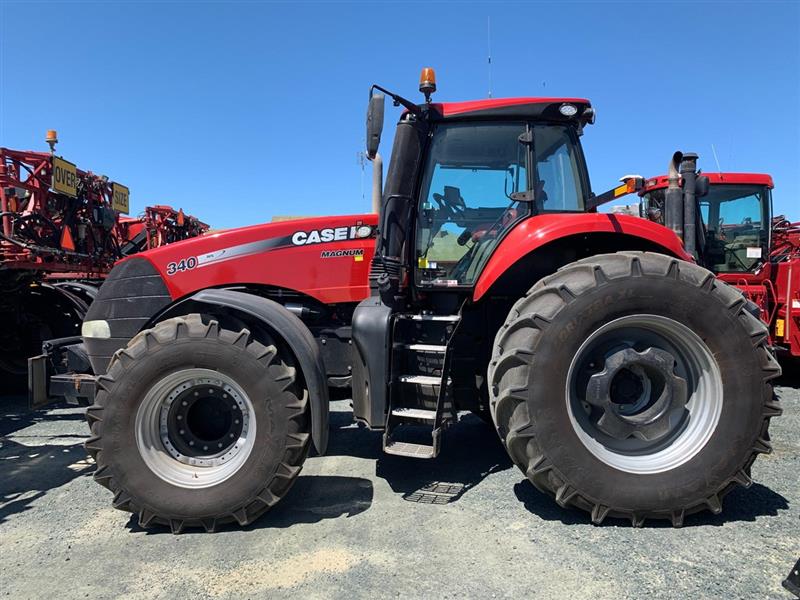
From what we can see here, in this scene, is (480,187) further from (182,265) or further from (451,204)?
(182,265)

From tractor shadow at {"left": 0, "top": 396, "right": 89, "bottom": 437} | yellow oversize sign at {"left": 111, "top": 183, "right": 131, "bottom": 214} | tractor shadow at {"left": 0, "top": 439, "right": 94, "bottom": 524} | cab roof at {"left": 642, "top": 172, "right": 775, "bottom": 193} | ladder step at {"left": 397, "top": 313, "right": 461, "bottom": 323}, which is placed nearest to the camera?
ladder step at {"left": 397, "top": 313, "right": 461, "bottom": 323}

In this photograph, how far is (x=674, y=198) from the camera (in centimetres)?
358

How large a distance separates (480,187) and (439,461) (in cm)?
199

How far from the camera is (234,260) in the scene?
11.6ft

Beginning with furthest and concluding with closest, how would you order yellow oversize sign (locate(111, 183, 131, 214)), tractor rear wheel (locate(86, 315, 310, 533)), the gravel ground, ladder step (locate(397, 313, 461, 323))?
1. yellow oversize sign (locate(111, 183, 131, 214))
2. ladder step (locate(397, 313, 461, 323))
3. tractor rear wheel (locate(86, 315, 310, 533))
4. the gravel ground

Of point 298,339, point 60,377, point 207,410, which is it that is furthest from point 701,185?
point 60,377

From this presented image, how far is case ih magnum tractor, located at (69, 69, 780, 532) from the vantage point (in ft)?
9.23

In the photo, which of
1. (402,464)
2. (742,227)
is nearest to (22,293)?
(402,464)

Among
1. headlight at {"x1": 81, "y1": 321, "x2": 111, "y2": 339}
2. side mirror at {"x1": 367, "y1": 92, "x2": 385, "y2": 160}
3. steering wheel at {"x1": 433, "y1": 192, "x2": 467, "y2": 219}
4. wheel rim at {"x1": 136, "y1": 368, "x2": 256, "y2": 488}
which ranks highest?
side mirror at {"x1": 367, "y1": 92, "x2": 385, "y2": 160}

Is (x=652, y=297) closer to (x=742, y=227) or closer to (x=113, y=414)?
(x=113, y=414)

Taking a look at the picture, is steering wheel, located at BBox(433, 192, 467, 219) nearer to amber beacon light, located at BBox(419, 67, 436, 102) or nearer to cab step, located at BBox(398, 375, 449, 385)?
amber beacon light, located at BBox(419, 67, 436, 102)

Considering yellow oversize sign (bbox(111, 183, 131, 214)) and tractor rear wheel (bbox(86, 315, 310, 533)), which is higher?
yellow oversize sign (bbox(111, 183, 131, 214))

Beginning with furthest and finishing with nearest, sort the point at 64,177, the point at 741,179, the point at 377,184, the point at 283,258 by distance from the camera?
the point at 741,179 → the point at 64,177 → the point at 283,258 → the point at 377,184

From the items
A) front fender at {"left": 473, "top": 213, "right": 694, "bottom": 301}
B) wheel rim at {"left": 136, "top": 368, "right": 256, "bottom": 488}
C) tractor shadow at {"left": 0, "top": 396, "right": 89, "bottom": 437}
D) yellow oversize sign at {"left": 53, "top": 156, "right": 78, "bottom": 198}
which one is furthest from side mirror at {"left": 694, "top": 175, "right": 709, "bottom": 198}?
yellow oversize sign at {"left": 53, "top": 156, "right": 78, "bottom": 198}
